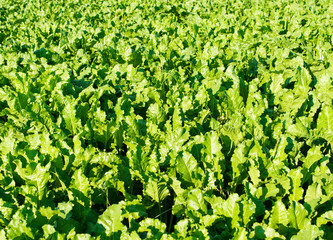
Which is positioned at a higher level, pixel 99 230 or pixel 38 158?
pixel 38 158

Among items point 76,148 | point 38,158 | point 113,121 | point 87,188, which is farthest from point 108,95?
point 87,188

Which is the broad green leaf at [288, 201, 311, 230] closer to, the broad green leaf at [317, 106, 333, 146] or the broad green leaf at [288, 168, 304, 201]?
the broad green leaf at [288, 168, 304, 201]

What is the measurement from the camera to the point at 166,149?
94.0 inches

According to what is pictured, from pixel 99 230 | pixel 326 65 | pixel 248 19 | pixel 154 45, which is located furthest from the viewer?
pixel 248 19

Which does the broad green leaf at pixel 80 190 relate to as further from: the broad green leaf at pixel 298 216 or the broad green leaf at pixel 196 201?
the broad green leaf at pixel 298 216

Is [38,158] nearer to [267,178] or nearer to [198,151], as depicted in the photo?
[198,151]

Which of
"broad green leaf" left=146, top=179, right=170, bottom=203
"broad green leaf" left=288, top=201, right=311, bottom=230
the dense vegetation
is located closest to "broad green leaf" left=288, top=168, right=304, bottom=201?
the dense vegetation

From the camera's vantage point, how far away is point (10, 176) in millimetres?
2275

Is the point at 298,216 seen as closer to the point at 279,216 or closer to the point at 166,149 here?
the point at 279,216

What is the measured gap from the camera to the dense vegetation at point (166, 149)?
1845mm

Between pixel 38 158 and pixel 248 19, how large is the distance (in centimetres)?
567

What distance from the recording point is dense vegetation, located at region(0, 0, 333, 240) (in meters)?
1.84

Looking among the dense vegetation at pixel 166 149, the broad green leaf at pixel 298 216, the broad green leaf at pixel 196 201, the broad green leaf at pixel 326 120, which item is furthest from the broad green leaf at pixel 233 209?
the broad green leaf at pixel 326 120

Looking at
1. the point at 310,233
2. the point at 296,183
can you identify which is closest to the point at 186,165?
the point at 296,183
